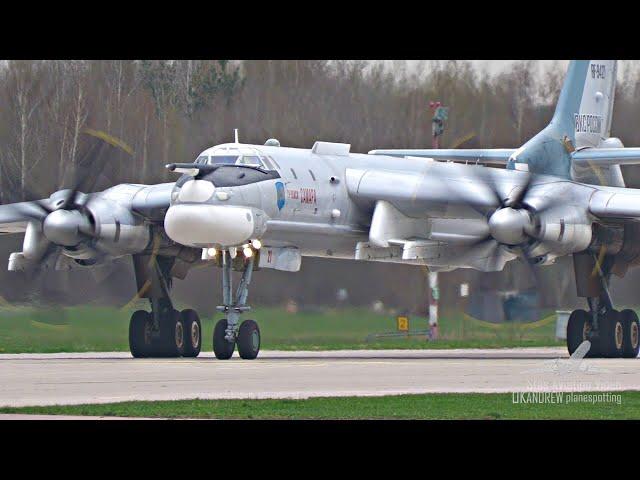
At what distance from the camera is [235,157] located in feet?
71.1

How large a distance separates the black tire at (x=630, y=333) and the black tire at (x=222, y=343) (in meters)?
7.49

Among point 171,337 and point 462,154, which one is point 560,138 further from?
point 171,337

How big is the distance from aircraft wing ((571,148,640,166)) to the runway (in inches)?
135

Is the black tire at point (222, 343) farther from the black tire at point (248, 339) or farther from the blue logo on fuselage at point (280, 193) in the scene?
the blue logo on fuselage at point (280, 193)

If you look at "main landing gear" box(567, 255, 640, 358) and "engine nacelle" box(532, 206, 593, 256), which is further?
"main landing gear" box(567, 255, 640, 358)

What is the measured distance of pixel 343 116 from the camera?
28.1 meters

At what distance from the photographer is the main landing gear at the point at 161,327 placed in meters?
23.2

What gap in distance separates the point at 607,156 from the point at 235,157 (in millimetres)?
6845

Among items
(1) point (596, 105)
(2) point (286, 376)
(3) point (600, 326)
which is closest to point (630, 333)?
(3) point (600, 326)

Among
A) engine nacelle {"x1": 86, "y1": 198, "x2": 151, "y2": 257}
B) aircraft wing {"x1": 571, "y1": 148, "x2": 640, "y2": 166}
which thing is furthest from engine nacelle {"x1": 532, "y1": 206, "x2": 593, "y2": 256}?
engine nacelle {"x1": 86, "y1": 198, "x2": 151, "y2": 257}

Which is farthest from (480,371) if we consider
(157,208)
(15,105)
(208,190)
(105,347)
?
(15,105)

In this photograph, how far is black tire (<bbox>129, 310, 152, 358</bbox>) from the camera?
76.3 ft

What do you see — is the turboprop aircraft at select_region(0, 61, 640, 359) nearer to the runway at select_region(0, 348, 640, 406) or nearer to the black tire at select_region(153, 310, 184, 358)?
the black tire at select_region(153, 310, 184, 358)

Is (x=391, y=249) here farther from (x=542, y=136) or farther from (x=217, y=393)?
(x=217, y=393)
